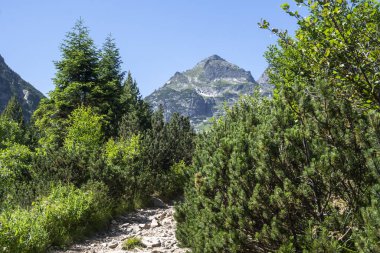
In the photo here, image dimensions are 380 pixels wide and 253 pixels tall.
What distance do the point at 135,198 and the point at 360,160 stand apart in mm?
12886

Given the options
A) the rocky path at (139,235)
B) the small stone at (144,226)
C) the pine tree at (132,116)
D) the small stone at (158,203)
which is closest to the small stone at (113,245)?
the rocky path at (139,235)

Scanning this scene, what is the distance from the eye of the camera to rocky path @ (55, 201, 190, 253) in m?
9.66

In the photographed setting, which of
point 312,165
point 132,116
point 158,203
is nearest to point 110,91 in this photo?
point 132,116

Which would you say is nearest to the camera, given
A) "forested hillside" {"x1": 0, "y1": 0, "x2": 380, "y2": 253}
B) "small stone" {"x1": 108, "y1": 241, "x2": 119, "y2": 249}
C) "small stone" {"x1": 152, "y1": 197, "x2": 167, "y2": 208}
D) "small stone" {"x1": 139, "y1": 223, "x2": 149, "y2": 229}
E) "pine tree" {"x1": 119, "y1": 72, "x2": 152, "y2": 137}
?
"forested hillside" {"x1": 0, "y1": 0, "x2": 380, "y2": 253}

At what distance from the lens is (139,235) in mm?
11461

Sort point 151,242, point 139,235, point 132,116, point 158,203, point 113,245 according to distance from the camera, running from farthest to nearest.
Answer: point 132,116 → point 158,203 → point 139,235 → point 113,245 → point 151,242

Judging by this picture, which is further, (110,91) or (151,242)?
(110,91)

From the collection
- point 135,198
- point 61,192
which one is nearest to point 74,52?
point 135,198

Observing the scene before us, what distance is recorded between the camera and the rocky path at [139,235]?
31.7 feet

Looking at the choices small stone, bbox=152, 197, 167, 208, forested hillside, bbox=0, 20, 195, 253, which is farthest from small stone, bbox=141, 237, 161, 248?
small stone, bbox=152, 197, 167, 208

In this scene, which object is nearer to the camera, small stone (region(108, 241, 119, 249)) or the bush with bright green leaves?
the bush with bright green leaves

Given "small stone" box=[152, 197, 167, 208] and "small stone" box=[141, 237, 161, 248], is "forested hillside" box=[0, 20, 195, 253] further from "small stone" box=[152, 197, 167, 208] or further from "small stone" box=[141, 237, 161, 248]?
"small stone" box=[141, 237, 161, 248]

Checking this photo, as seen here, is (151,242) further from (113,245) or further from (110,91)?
(110,91)

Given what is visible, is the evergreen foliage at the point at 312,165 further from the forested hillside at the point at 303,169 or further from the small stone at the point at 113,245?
the small stone at the point at 113,245
